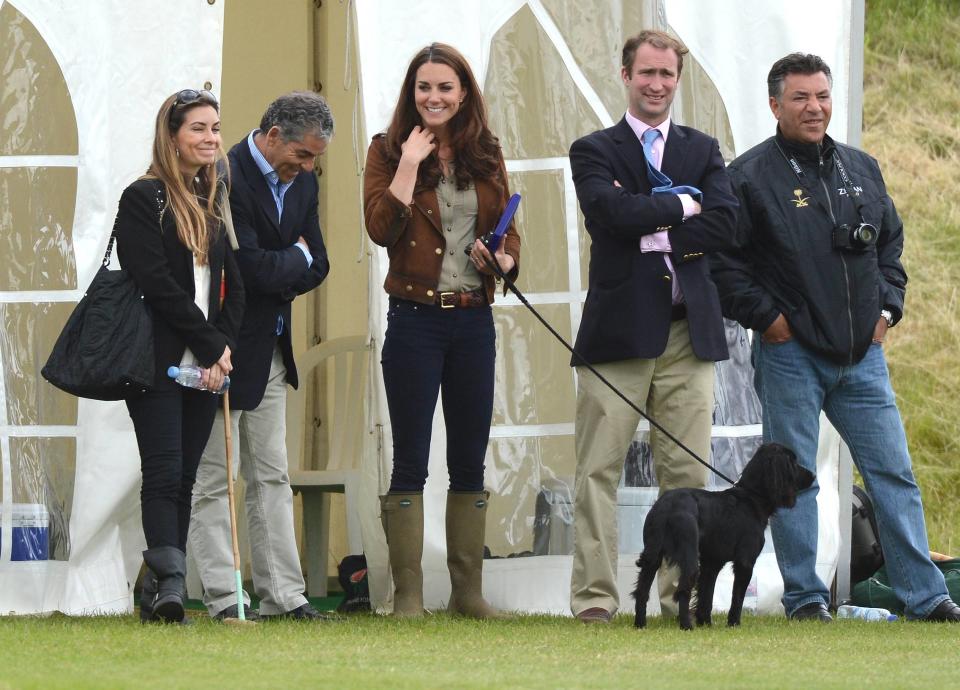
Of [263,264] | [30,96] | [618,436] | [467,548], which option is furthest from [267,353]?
[30,96]

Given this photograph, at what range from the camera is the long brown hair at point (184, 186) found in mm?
4203

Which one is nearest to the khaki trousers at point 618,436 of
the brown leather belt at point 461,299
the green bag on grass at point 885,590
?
the brown leather belt at point 461,299

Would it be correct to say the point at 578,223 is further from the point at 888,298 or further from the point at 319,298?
the point at 319,298

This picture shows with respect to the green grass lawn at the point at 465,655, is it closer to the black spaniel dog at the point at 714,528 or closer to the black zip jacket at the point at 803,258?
the black spaniel dog at the point at 714,528

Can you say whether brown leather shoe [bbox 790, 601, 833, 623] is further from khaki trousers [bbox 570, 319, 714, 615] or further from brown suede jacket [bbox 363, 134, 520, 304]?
brown suede jacket [bbox 363, 134, 520, 304]

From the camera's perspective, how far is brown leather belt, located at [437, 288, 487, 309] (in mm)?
4484

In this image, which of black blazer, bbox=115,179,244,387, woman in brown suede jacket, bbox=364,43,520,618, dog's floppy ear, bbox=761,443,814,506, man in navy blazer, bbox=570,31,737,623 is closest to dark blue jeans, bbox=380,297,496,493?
woman in brown suede jacket, bbox=364,43,520,618

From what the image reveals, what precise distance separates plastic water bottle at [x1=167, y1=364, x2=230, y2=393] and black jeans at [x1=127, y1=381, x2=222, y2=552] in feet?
0.09

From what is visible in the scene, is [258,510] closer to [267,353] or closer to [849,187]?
[267,353]

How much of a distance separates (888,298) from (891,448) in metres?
0.45

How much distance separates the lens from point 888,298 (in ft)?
15.9

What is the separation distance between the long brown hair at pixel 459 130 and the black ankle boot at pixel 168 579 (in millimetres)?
1260

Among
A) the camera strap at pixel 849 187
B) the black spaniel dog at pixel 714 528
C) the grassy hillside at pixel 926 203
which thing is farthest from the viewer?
the grassy hillside at pixel 926 203

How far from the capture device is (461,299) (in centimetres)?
450
